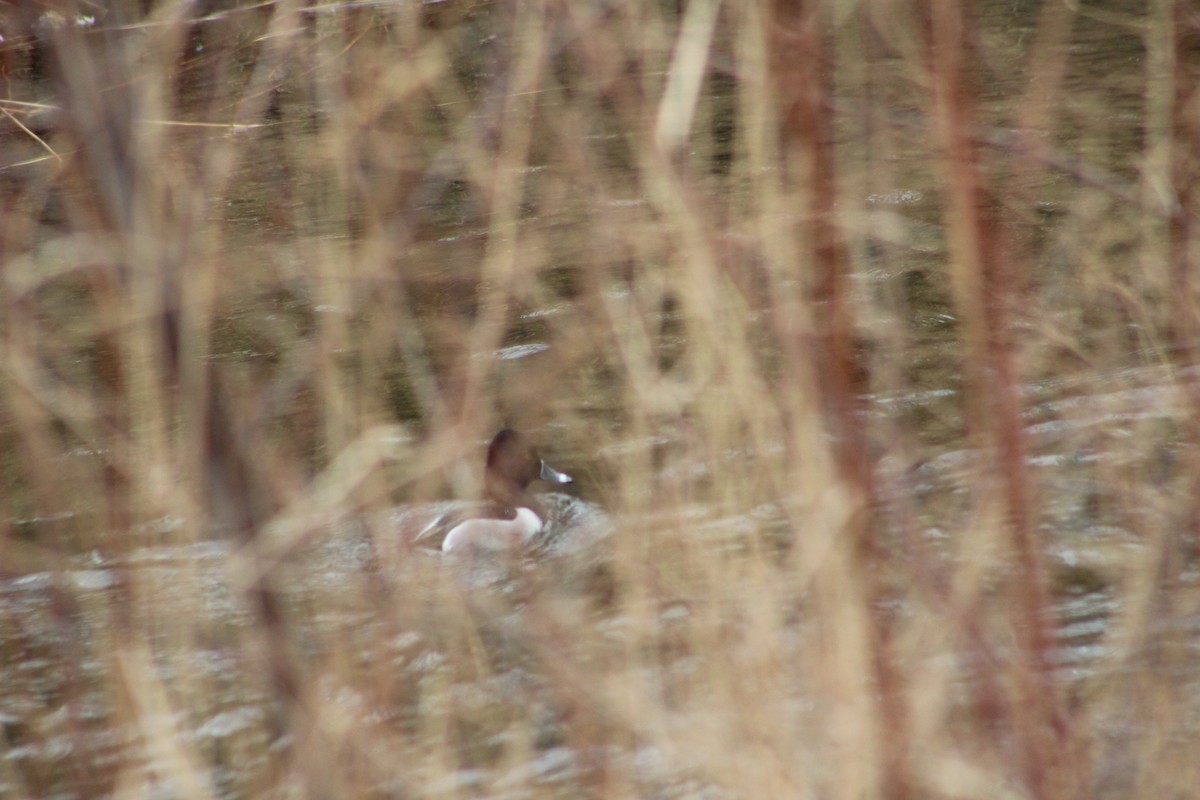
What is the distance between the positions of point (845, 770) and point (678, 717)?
0.45 m

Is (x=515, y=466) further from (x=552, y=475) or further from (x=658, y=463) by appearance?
(x=658, y=463)

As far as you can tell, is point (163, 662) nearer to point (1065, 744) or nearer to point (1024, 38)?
point (1065, 744)

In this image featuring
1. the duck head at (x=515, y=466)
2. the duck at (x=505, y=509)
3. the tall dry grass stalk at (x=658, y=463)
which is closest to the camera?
the tall dry grass stalk at (x=658, y=463)

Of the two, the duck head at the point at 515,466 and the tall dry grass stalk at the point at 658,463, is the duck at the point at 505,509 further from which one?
the tall dry grass stalk at the point at 658,463

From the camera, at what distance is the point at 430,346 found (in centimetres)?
621

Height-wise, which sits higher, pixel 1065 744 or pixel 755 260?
pixel 755 260

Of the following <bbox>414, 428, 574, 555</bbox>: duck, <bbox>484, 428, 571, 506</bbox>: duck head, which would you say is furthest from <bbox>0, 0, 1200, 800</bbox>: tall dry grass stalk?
<bbox>484, 428, 571, 506</bbox>: duck head

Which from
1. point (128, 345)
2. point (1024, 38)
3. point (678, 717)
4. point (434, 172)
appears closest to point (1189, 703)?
point (678, 717)

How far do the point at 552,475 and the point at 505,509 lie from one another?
0.89ft

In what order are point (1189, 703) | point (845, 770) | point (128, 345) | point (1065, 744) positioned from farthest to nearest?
point (1189, 703), point (128, 345), point (845, 770), point (1065, 744)

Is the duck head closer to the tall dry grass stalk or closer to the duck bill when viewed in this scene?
the duck bill

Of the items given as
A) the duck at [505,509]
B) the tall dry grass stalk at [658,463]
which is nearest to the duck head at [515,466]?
the duck at [505,509]

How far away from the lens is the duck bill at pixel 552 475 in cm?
519

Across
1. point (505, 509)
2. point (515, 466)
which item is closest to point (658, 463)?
point (505, 509)
